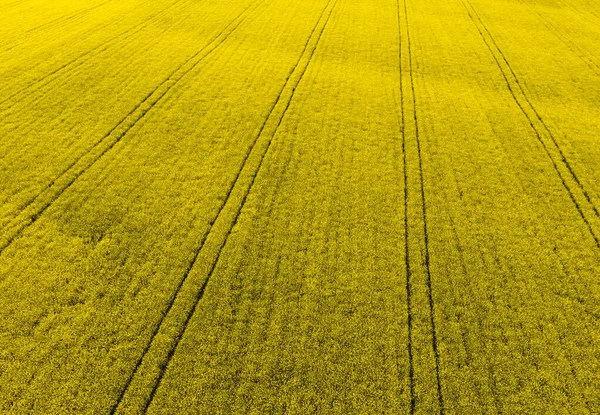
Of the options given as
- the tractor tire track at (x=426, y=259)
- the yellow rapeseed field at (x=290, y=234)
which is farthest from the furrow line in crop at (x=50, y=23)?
the tractor tire track at (x=426, y=259)

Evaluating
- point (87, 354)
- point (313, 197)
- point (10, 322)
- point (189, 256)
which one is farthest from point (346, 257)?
point (10, 322)

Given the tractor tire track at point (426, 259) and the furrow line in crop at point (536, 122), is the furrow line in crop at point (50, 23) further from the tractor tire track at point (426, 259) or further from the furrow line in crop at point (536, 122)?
the furrow line in crop at point (536, 122)

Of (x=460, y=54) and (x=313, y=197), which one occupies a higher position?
(x=460, y=54)

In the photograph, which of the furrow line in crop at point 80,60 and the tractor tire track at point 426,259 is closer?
the tractor tire track at point 426,259

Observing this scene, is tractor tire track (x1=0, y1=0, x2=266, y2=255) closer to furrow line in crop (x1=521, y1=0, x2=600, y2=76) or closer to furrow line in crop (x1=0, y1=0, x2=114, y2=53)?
furrow line in crop (x1=0, y1=0, x2=114, y2=53)

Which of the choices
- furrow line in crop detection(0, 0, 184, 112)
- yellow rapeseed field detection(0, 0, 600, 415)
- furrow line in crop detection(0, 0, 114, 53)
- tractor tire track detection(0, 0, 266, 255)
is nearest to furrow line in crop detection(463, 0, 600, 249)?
yellow rapeseed field detection(0, 0, 600, 415)

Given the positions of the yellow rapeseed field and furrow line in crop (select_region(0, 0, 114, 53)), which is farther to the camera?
furrow line in crop (select_region(0, 0, 114, 53))

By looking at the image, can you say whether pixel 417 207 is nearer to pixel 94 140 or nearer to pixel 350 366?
pixel 350 366
